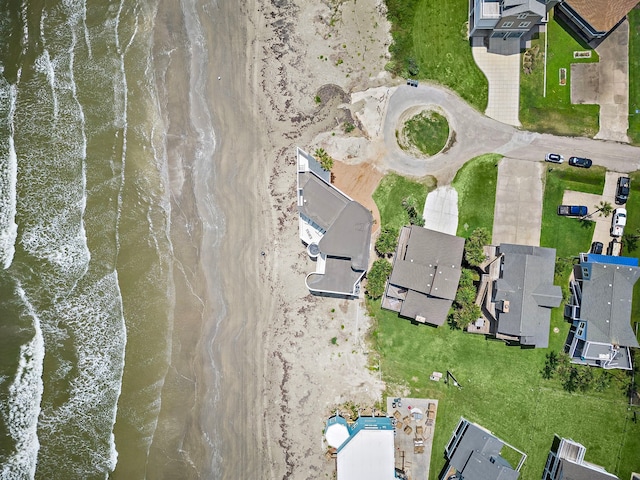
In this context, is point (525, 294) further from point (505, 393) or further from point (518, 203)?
point (505, 393)

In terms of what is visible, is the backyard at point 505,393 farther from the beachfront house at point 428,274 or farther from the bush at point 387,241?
the beachfront house at point 428,274

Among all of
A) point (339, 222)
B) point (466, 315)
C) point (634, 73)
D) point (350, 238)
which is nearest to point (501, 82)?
point (634, 73)

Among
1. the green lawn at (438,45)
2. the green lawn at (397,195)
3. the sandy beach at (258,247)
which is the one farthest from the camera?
the green lawn at (438,45)

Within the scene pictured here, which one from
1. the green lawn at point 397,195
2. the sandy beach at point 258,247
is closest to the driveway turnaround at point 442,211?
the green lawn at point 397,195

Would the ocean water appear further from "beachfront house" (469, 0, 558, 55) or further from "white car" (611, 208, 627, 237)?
"white car" (611, 208, 627, 237)

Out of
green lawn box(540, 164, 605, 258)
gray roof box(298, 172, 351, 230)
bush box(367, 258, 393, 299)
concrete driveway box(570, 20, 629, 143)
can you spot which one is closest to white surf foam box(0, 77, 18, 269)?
gray roof box(298, 172, 351, 230)

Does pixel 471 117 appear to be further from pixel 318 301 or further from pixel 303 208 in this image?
pixel 318 301
